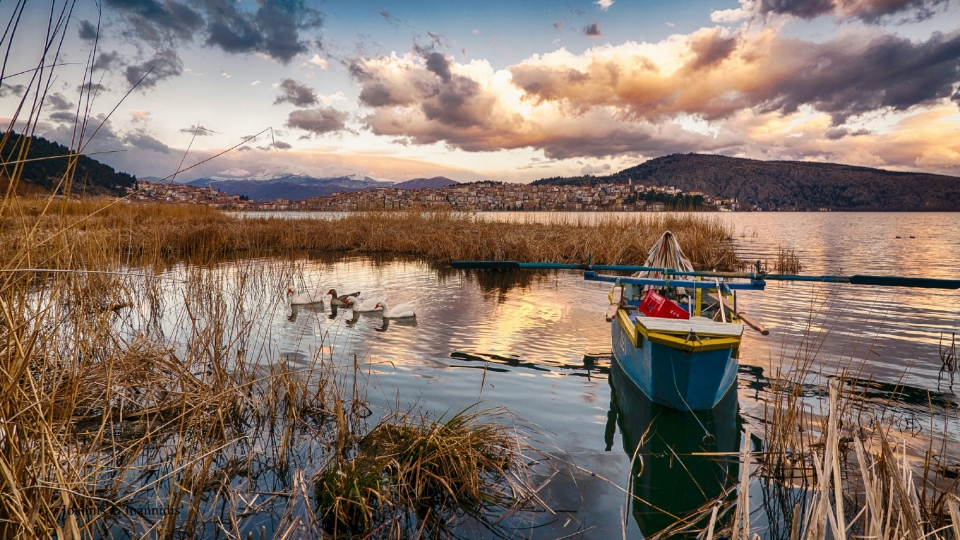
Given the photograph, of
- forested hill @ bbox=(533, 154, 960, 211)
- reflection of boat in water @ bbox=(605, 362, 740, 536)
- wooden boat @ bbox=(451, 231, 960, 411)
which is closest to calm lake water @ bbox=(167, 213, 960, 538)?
reflection of boat in water @ bbox=(605, 362, 740, 536)

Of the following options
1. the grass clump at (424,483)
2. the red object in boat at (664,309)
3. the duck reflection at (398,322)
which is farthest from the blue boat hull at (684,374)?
the duck reflection at (398,322)

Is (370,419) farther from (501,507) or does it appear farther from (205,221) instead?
(205,221)

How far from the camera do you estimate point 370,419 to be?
562 cm

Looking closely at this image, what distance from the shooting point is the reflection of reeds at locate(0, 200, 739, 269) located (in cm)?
1836

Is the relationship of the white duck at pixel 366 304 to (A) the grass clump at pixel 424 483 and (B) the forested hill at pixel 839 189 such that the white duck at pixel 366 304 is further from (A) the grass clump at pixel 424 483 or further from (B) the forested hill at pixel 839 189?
(B) the forested hill at pixel 839 189

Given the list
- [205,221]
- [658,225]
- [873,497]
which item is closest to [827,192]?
[658,225]

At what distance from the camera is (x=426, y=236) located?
74.0 ft

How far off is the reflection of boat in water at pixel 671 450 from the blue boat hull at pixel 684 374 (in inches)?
7.1

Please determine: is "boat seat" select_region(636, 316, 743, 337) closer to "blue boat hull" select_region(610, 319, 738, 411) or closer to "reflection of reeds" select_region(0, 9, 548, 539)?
"blue boat hull" select_region(610, 319, 738, 411)

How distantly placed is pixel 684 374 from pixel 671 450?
863mm

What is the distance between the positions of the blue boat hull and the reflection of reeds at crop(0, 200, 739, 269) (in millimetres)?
12035

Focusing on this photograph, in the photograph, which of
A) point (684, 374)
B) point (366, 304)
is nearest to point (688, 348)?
point (684, 374)

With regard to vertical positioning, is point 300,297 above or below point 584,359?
above

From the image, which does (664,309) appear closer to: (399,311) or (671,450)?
(671,450)
